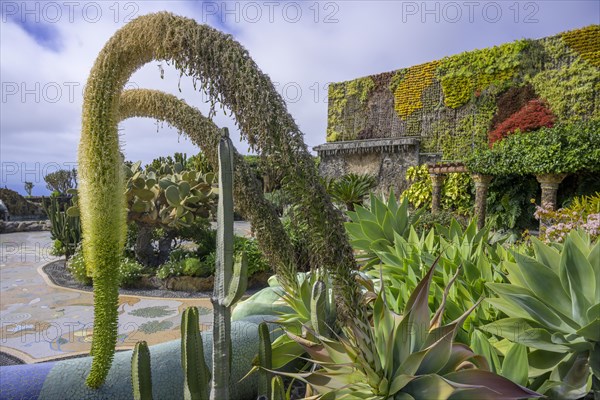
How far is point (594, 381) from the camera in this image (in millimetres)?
1512

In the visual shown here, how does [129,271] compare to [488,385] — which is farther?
[129,271]

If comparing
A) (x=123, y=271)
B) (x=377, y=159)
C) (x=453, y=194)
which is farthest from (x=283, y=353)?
(x=377, y=159)

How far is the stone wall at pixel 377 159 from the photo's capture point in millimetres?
14602

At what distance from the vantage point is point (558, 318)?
1673 mm

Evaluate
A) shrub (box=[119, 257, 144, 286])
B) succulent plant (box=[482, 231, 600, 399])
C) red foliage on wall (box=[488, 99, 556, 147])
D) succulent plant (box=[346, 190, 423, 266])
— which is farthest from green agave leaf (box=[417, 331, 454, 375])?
red foliage on wall (box=[488, 99, 556, 147])

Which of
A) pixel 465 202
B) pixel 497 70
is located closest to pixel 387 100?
pixel 497 70

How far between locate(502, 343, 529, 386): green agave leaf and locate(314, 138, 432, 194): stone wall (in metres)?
12.9

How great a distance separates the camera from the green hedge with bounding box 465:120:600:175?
8.97 metres

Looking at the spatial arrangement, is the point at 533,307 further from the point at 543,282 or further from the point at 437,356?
the point at 437,356

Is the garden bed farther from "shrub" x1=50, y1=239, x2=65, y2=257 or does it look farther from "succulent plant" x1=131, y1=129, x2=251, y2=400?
"succulent plant" x1=131, y1=129, x2=251, y2=400

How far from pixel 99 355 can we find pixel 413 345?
1.24 metres

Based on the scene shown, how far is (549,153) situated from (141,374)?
10.3 m

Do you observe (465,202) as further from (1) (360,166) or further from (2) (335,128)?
(2) (335,128)

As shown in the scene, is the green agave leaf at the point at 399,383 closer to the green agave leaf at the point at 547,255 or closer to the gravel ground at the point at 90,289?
the green agave leaf at the point at 547,255
